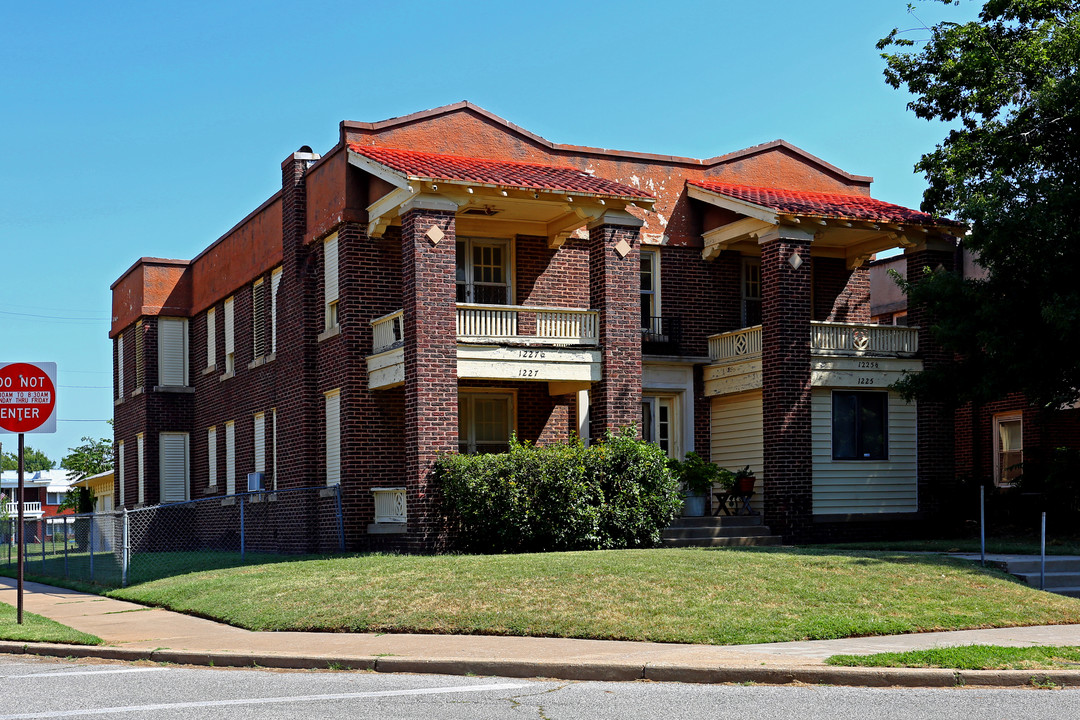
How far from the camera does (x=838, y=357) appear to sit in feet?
83.1

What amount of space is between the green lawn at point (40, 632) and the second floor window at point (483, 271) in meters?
11.4

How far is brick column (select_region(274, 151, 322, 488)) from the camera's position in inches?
1011

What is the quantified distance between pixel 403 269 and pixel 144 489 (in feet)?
52.6

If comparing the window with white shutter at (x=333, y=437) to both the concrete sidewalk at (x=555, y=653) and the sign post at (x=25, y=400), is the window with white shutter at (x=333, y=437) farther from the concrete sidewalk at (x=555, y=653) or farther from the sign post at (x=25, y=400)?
the concrete sidewalk at (x=555, y=653)

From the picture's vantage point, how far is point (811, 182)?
28.7 metres

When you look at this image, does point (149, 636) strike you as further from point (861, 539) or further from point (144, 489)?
point (144, 489)

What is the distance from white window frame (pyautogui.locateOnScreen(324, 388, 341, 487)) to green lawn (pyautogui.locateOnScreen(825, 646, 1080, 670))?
15.2 m

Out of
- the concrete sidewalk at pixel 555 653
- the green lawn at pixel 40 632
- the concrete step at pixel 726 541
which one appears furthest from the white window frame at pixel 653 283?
the green lawn at pixel 40 632

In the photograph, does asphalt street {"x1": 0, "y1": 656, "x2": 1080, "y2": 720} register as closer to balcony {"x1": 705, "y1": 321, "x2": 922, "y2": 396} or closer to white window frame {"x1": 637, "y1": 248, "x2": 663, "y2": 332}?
balcony {"x1": 705, "y1": 321, "x2": 922, "y2": 396}

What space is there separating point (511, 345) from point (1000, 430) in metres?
16.6

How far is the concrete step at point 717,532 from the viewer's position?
74.9ft

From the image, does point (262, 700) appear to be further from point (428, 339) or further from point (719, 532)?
point (719, 532)

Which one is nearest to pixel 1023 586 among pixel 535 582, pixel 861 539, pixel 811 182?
pixel 535 582

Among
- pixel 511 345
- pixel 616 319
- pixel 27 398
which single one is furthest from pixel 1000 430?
pixel 27 398
